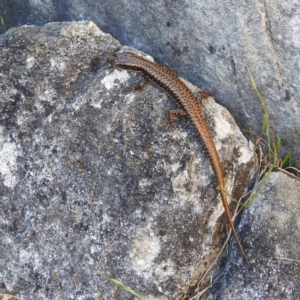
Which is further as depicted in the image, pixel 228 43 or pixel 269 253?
pixel 228 43

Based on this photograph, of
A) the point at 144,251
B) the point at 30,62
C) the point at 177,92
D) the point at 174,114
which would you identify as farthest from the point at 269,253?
the point at 30,62

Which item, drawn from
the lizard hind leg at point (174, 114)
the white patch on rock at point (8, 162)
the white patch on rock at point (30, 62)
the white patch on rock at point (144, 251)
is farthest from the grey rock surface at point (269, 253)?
the white patch on rock at point (30, 62)

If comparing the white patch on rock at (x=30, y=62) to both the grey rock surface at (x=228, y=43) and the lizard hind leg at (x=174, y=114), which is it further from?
the lizard hind leg at (x=174, y=114)

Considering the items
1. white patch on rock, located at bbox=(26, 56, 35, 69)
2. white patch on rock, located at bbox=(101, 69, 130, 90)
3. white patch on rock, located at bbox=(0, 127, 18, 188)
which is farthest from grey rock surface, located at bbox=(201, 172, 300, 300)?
white patch on rock, located at bbox=(26, 56, 35, 69)

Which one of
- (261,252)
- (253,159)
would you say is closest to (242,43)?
(253,159)

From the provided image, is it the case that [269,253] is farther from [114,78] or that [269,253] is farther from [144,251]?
[114,78]

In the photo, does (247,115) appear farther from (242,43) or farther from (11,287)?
(11,287)
